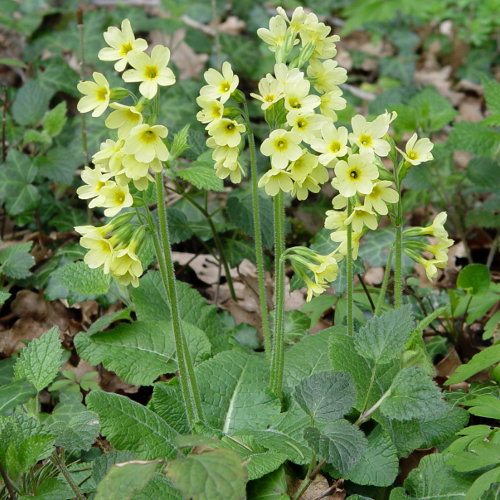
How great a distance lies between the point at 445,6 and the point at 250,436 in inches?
241

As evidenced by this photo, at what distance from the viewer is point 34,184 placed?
4.45m

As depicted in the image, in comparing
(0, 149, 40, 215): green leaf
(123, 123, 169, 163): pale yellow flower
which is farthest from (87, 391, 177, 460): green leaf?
(0, 149, 40, 215): green leaf

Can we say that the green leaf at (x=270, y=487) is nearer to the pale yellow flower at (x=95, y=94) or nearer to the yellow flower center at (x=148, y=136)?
the yellow flower center at (x=148, y=136)

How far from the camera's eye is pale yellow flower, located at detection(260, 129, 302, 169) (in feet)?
7.25

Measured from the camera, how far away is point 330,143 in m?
2.27

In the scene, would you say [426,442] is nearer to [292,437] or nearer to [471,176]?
[292,437]

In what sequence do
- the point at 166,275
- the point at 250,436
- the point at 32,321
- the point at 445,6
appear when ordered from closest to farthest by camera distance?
the point at 166,275 < the point at 250,436 < the point at 32,321 < the point at 445,6

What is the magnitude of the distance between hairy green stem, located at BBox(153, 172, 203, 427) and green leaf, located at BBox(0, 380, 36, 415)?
514 mm

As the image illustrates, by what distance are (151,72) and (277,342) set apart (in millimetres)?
1036

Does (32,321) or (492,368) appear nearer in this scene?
(492,368)

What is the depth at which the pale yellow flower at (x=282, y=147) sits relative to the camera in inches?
87.0

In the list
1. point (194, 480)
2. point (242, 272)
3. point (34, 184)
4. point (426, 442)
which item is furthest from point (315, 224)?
point (194, 480)

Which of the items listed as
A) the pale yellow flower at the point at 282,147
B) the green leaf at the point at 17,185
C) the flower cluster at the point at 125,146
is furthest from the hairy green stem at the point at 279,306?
the green leaf at the point at 17,185

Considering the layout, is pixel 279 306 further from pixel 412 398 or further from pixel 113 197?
pixel 113 197
